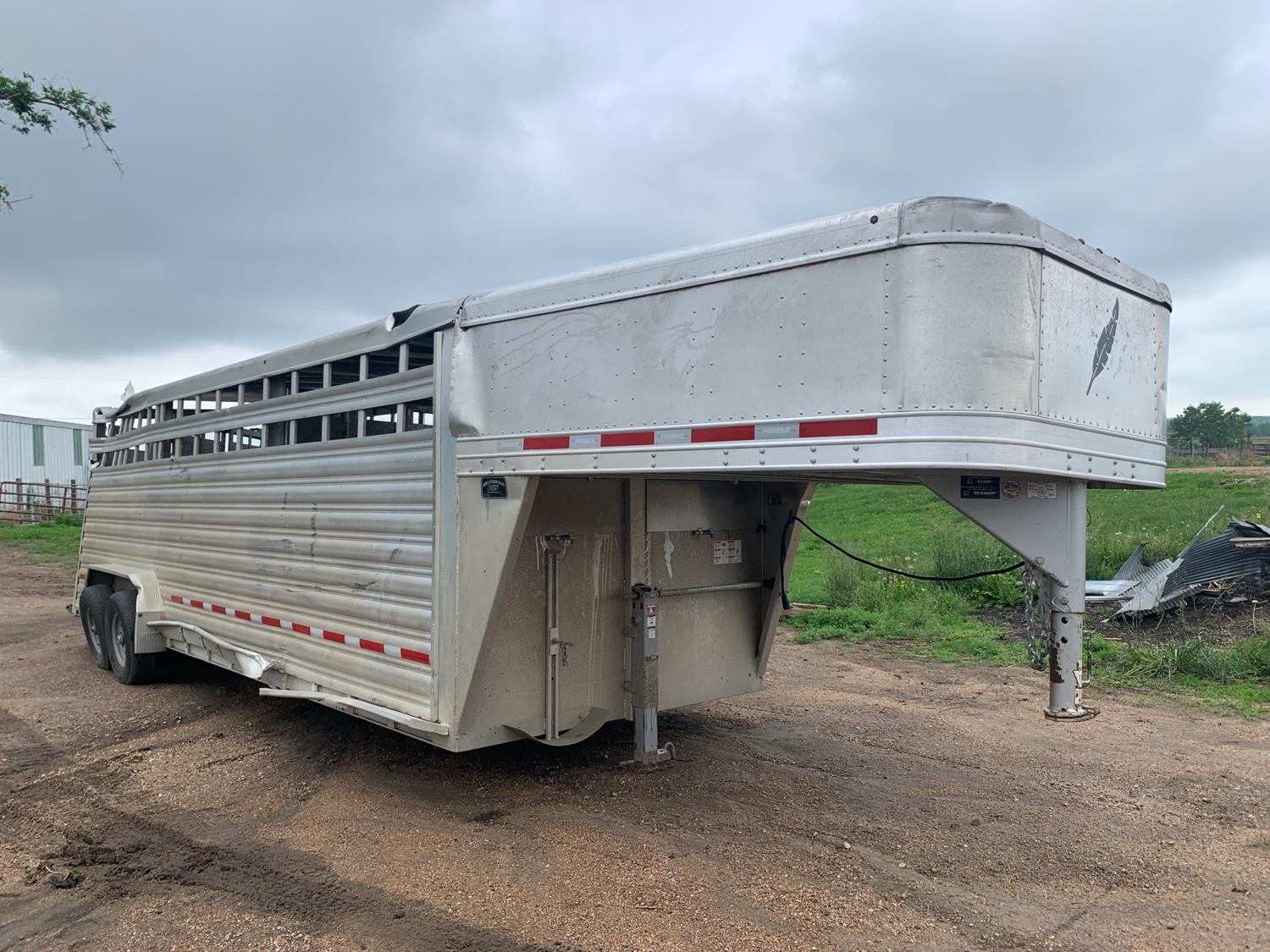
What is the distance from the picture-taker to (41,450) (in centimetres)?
3116

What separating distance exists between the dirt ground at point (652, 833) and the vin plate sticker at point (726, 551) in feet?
4.15

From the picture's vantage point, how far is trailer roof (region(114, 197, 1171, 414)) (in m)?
3.39

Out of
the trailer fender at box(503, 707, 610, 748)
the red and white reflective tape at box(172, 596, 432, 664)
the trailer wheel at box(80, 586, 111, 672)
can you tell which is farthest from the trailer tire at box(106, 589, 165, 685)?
the trailer fender at box(503, 707, 610, 748)

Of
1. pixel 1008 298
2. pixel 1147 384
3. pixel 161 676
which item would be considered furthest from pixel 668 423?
pixel 161 676

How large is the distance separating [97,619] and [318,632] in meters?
4.43

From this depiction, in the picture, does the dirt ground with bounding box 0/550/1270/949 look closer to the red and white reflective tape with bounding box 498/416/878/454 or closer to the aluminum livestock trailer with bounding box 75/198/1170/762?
the aluminum livestock trailer with bounding box 75/198/1170/762

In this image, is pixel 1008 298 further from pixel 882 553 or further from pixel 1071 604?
pixel 882 553

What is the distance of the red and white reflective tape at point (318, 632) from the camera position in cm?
513

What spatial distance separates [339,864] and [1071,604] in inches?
137

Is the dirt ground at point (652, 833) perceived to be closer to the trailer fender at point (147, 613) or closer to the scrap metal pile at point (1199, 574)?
the trailer fender at point (147, 613)

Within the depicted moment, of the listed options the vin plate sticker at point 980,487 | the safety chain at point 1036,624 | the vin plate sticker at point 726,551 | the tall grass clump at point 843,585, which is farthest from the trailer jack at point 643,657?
the tall grass clump at point 843,585

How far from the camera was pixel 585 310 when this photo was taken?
14.5 ft

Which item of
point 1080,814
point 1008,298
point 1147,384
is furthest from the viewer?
point 1080,814

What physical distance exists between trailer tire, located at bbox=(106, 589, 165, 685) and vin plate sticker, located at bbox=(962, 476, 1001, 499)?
23.2 ft
